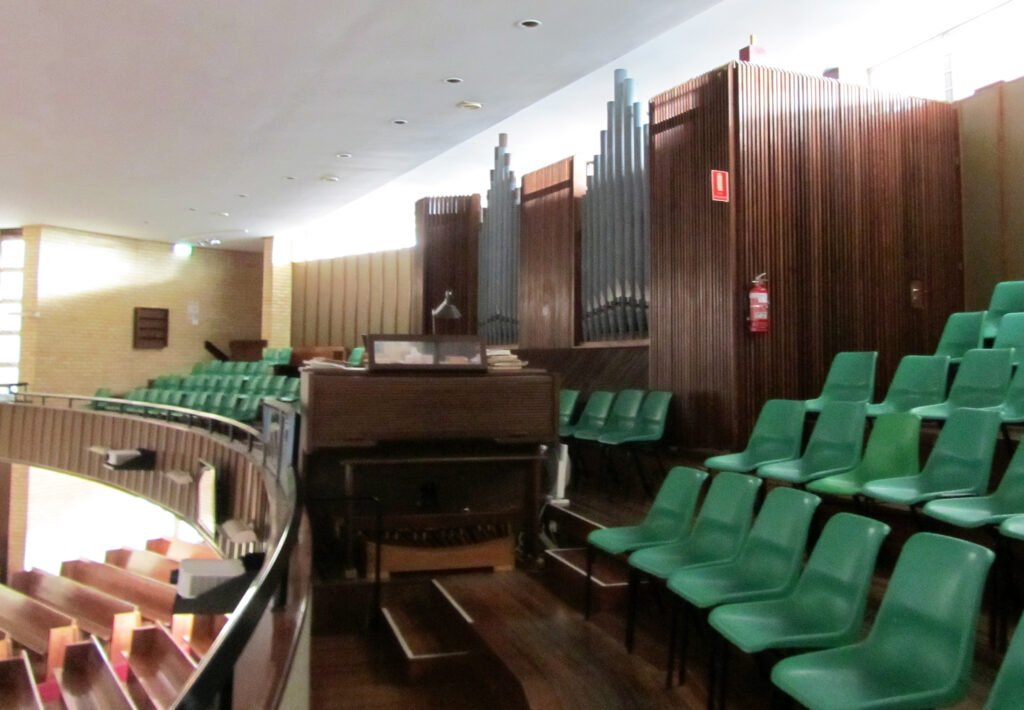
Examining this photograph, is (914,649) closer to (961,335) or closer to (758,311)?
(758,311)

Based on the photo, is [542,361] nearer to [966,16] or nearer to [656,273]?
[656,273]

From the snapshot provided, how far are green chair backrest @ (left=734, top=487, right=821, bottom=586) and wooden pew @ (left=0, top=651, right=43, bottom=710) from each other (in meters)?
8.31

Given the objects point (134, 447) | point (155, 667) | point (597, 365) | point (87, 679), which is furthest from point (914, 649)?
point (87, 679)

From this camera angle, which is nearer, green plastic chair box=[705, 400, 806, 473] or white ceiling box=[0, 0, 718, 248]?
green plastic chair box=[705, 400, 806, 473]

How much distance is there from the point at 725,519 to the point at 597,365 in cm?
331

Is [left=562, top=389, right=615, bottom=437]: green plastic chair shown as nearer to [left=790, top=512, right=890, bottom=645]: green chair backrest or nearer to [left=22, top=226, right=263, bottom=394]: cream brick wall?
[left=790, top=512, right=890, bottom=645]: green chair backrest

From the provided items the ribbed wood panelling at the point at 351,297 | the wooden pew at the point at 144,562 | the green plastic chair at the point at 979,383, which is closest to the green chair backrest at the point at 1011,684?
the green plastic chair at the point at 979,383

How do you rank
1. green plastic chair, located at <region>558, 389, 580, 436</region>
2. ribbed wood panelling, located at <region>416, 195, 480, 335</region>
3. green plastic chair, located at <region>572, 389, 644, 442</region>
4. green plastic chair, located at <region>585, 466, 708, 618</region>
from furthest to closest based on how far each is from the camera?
ribbed wood panelling, located at <region>416, 195, 480, 335</region> < green plastic chair, located at <region>558, 389, 580, 436</region> < green plastic chair, located at <region>572, 389, 644, 442</region> < green plastic chair, located at <region>585, 466, 708, 618</region>

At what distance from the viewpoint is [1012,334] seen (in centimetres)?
414

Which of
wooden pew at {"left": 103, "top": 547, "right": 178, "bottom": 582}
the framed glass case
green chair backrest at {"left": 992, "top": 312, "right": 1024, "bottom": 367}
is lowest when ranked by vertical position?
wooden pew at {"left": 103, "top": 547, "right": 178, "bottom": 582}

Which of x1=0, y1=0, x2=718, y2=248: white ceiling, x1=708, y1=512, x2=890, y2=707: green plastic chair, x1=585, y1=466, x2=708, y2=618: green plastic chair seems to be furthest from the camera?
x1=0, y1=0, x2=718, y2=248: white ceiling

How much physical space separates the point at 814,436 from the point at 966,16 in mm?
3701

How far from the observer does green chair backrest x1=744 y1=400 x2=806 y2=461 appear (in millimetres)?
3789

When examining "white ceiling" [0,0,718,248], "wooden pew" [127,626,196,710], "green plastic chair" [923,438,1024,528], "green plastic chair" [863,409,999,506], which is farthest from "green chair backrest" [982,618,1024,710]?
"wooden pew" [127,626,196,710]
